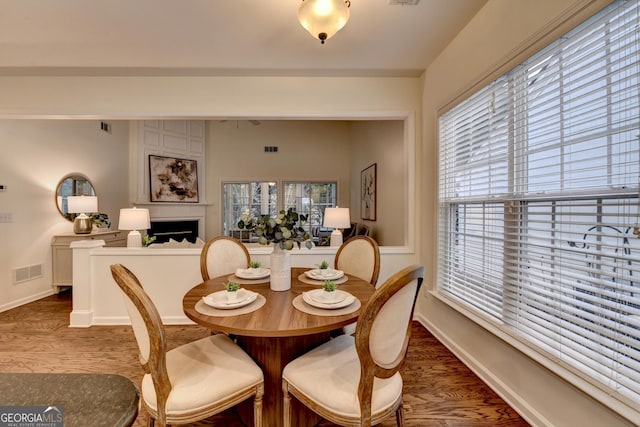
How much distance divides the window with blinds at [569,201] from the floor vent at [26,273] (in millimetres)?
5231

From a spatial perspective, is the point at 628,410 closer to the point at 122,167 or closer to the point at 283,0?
the point at 283,0

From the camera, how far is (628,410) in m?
1.17

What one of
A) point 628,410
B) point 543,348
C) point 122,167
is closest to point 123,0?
point 543,348

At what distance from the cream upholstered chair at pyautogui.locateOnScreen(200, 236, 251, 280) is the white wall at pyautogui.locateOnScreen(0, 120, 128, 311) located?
126 inches

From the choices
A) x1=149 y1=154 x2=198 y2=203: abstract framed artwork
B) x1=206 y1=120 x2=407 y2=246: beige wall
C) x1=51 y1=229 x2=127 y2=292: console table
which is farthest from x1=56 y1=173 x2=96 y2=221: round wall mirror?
x1=206 y1=120 x2=407 y2=246: beige wall

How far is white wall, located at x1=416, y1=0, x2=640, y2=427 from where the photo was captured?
141 centimetres

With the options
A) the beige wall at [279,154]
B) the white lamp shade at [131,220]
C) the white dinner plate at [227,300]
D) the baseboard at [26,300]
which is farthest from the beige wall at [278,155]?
the white dinner plate at [227,300]

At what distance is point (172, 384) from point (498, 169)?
2.23m

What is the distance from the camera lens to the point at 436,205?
2762 millimetres

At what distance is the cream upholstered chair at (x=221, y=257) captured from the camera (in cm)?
230

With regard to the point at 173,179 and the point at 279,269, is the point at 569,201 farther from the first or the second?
the point at 173,179

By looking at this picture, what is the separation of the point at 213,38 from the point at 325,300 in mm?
2271

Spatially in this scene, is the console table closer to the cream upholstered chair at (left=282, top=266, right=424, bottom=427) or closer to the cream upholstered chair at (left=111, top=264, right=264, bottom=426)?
the cream upholstered chair at (left=111, top=264, right=264, bottom=426)

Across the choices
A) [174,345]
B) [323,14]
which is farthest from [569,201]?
[174,345]
